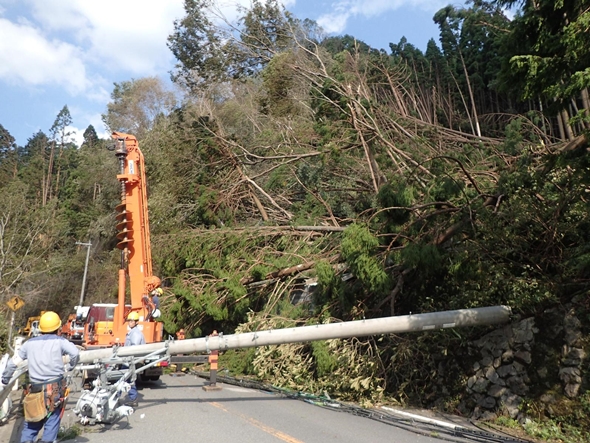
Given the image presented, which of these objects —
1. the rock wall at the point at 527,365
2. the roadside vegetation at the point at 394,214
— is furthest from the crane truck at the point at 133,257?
the rock wall at the point at 527,365

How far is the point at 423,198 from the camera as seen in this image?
9.95 m

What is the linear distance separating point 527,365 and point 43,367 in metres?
6.53

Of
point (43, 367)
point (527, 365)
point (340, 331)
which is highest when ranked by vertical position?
point (340, 331)

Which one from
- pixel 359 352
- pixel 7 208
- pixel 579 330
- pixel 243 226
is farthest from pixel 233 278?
pixel 7 208

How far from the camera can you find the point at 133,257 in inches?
433

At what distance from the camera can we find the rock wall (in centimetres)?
732

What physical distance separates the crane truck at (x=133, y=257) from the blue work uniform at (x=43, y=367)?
518 cm

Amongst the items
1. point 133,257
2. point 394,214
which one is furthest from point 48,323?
point 394,214

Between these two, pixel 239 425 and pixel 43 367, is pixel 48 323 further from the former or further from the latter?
pixel 239 425

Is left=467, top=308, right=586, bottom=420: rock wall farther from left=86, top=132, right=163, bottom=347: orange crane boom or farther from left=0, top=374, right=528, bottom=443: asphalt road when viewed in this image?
left=86, top=132, right=163, bottom=347: orange crane boom

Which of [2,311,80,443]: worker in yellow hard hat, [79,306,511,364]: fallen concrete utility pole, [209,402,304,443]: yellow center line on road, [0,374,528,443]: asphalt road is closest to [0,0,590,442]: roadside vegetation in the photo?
[79,306,511,364]: fallen concrete utility pole

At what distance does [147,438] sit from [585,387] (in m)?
5.65

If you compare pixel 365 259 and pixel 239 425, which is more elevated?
pixel 365 259

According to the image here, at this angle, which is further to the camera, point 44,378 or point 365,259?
point 365,259
